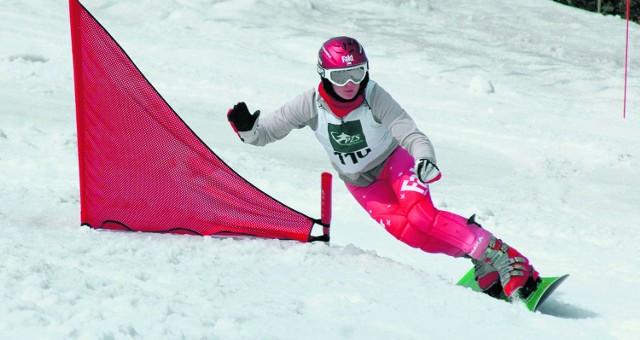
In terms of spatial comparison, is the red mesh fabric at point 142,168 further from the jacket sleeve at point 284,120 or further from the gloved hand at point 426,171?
the gloved hand at point 426,171

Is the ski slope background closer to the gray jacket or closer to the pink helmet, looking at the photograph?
the gray jacket

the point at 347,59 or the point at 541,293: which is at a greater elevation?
the point at 347,59

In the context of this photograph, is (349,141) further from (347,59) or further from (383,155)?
(347,59)

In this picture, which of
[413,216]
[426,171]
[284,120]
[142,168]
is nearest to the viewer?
[426,171]

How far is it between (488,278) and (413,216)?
602mm

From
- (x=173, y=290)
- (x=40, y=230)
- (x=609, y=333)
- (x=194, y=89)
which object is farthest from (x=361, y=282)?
(x=194, y=89)

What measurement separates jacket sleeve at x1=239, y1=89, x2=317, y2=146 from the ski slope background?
0.71 m

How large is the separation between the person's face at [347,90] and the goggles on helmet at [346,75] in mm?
22

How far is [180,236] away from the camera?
4938mm

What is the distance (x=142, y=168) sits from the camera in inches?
200

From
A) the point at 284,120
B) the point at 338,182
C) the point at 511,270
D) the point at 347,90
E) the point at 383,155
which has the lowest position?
the point at 338,182

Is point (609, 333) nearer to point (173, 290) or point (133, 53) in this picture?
point (173, 290)

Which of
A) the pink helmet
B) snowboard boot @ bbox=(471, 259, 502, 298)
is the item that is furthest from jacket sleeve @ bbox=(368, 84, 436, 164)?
snowboard boot @ bbox=(471, 259, 502, 298)

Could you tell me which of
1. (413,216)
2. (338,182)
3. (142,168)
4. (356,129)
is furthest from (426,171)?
(338,182)
